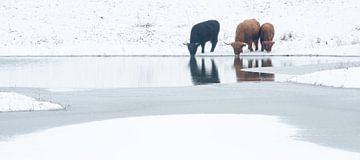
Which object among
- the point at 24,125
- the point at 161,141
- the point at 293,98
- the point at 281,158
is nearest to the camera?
the point at 281,158

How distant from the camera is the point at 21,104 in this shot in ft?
54.3

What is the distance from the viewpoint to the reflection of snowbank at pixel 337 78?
2053cm

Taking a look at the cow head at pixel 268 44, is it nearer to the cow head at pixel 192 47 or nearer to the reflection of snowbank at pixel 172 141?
the cow head at pixel 192 47

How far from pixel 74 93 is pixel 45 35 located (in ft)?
93.6

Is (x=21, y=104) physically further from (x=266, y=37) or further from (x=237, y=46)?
(x=266, y=37)

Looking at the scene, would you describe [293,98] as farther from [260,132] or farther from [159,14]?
[159,14]

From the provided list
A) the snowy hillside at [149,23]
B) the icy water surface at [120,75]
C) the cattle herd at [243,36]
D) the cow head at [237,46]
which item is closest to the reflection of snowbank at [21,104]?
the icy water surface at [120,75]

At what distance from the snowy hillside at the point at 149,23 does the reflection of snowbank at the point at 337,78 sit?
18.7 m

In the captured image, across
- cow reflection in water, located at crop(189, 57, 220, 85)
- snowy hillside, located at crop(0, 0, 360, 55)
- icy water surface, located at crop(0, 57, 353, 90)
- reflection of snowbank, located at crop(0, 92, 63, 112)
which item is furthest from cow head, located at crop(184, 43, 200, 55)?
reflection of snowbank, located at crop(0, 92, 63, 112)

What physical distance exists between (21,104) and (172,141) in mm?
6112

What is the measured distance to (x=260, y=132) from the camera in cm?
1252

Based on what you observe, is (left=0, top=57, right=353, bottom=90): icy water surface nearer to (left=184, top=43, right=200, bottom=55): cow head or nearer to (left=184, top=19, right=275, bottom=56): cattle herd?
(left=184, top=43, right=200, bottom=55): cow head

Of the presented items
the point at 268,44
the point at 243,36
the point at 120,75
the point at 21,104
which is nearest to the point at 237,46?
the point at 243,36

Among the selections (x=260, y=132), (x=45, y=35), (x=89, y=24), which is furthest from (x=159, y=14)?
(x=260, y=132)
